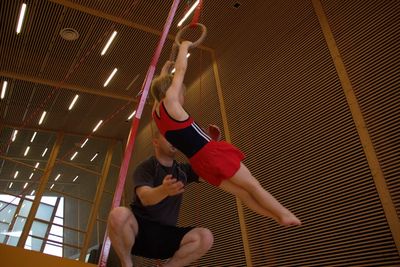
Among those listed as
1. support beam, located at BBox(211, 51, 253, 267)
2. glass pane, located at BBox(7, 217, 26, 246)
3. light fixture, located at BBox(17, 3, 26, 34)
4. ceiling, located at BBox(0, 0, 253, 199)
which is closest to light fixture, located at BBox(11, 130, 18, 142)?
ceiling, located at BBox(0, 0, 253, 199)

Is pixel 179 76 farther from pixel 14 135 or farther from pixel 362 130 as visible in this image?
pixel 14 135

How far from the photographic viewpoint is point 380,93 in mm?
2875

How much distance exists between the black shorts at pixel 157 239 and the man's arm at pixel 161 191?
200 mm

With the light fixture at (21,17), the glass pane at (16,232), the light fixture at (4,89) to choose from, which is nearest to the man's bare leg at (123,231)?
the light fixture at (21,17)

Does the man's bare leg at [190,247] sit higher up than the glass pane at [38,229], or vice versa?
the glass pane at [38,229]

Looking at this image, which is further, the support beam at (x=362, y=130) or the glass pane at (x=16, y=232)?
the glass pane at (x=16, y=232)

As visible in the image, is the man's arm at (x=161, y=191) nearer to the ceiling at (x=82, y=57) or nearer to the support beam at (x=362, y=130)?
the support beam at (x=362, y=130)

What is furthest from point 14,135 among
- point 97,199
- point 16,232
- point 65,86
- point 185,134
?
point 185,134

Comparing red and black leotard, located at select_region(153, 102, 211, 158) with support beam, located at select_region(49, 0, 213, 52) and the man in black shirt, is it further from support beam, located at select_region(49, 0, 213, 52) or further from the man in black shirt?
support beam, located at select_region(49, 0, 213, 52)

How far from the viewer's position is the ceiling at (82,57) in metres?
5.09

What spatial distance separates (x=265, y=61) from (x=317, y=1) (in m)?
0.96

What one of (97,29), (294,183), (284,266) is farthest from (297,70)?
(97,29)

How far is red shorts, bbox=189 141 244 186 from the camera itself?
1.56 meters

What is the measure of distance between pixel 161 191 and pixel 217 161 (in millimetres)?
309
